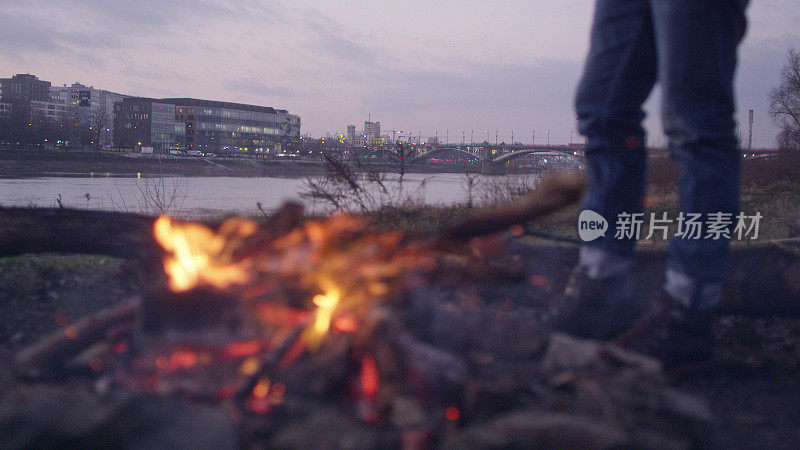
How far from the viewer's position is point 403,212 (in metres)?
5.93

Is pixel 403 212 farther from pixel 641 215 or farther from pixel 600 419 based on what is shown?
pixel 600 419

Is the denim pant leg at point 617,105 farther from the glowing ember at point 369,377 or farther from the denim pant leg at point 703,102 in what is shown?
the glowing ember at point 369,377

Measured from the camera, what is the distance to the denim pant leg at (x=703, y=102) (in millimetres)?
1725

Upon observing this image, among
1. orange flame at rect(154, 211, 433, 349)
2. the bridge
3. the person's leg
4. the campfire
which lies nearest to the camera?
the campfire

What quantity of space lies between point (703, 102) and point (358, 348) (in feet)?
4.37

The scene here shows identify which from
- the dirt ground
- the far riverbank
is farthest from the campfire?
the far riverbank

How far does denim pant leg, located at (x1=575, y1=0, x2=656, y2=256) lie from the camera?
6.44ft

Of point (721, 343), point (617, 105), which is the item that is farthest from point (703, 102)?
point (721, 343)

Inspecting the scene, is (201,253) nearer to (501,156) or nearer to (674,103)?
(674,103)

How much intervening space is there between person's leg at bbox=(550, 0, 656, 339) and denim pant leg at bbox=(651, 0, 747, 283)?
174mm

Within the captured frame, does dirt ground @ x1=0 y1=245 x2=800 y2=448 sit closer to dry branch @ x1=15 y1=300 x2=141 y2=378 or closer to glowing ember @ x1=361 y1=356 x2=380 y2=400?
dry branch @ x1=15 y1=300 x2=141 y2=378

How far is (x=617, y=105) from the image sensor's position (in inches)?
79.0

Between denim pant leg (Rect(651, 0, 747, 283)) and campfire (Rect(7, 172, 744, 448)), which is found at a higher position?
denim pant leg (Rect(651, 0, 747, 283))

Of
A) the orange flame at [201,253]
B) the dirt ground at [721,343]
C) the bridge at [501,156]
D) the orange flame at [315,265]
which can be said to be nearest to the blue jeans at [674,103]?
the dirt ground at [721,343]
